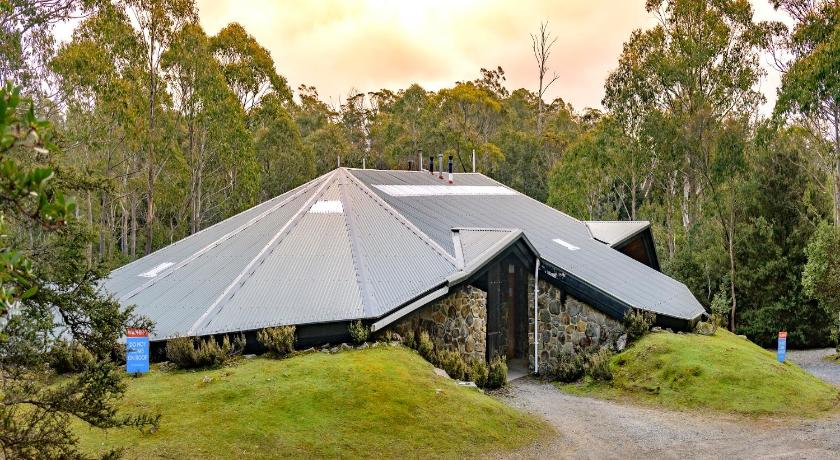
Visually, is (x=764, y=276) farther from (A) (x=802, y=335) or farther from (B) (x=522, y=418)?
(B) (x=522, y=418)

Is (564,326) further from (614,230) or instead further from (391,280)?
(614,230)

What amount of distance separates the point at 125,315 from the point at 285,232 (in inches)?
451

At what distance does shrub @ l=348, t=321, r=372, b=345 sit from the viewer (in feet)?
47.9

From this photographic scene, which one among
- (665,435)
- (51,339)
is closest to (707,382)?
(665,435)

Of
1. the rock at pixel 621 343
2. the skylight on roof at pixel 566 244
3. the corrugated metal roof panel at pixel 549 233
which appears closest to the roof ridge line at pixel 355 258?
the corrugated metal roof panel at pixel 549 233

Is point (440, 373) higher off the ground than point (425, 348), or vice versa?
point (425, 348)

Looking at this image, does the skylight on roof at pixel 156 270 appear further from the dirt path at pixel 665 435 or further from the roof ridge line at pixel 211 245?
the dirt path at pixel 665 435

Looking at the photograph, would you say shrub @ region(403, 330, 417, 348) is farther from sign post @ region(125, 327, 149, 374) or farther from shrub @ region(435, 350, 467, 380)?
sign post @ region(125, 327, 149, 374)

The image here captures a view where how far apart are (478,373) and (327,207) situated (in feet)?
24.1

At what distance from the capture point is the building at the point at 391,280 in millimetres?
15047

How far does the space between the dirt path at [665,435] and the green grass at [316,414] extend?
28.9 inches

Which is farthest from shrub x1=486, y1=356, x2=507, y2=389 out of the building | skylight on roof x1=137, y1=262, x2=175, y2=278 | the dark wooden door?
skylight on roof x1=137, y1=262, x2=175, y2=278

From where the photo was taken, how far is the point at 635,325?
17.9 meters

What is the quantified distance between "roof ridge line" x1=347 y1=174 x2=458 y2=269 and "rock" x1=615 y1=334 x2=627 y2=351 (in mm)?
4986
